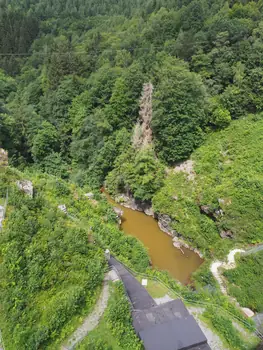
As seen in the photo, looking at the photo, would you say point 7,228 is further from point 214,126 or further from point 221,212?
point 214,126

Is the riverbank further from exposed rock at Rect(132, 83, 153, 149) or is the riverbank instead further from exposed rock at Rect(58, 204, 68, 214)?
exposed rock at Rect(58, 204, 68, 214)

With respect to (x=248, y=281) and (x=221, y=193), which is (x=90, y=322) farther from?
(x=221, y=193)

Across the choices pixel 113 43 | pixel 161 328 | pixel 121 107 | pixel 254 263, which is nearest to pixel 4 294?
pixel 161 328

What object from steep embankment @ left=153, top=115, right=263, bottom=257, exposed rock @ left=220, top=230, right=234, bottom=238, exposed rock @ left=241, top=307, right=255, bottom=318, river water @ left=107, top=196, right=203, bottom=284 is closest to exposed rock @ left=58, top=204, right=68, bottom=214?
river water @ left=107, top=196, right=203, bottom=284

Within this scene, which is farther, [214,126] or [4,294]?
[214,126]

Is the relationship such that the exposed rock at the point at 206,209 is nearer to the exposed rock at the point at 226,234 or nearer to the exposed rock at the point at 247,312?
the exposed rock at the point at 226,234
